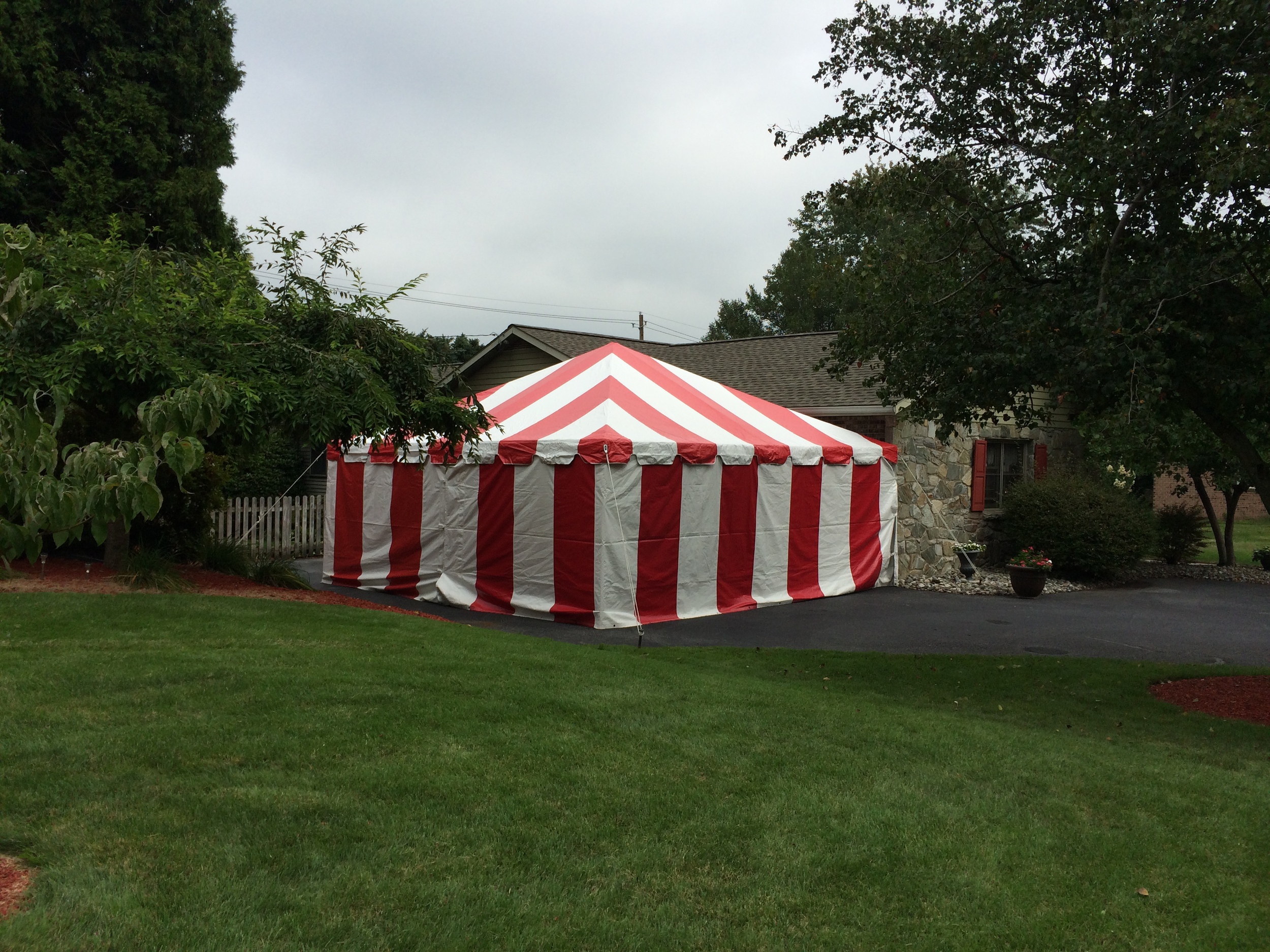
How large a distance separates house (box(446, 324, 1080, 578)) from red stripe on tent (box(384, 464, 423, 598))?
4.77ft

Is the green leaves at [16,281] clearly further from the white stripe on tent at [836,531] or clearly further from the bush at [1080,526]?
the bush at [1080,526]

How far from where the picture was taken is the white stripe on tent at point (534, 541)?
1129 cm

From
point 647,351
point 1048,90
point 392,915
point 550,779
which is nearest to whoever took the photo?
point 392,915

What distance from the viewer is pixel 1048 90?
8039 millimetres

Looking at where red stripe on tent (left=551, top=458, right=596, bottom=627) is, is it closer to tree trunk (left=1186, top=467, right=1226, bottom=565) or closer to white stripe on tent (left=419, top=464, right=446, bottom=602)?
white stripe on tent (left=419, top=464, right=446, bottom=602)

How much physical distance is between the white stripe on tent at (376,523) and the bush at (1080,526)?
10.1m

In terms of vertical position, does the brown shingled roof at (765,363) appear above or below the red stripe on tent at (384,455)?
above

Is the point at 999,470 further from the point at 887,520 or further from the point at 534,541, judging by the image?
the point at 534,541

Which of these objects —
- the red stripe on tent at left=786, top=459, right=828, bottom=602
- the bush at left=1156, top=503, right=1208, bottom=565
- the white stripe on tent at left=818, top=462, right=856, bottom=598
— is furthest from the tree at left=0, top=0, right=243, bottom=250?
the bush at left=1156, top=503, right=1208, bottom=565

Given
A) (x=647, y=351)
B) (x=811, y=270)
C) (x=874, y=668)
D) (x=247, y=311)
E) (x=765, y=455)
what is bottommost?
(x=874, y=668)

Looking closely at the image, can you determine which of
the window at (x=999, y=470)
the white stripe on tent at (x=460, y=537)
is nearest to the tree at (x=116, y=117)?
the white stripe on tent at (x=460, y=537)

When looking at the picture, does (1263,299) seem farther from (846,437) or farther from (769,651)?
(846,437)

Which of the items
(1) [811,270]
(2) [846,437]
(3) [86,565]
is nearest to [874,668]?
(2) [846,437]

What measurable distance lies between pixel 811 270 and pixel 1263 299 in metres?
40.1
